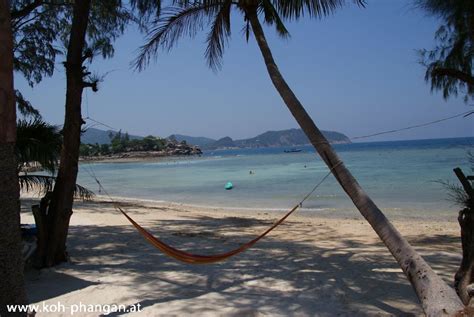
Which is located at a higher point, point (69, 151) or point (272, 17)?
point (272, 17)

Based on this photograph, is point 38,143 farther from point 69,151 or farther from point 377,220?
point 377,220

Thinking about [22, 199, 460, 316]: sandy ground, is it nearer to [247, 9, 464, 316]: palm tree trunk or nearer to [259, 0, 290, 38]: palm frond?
[247, 9, 464, 316]: palm tree trunk

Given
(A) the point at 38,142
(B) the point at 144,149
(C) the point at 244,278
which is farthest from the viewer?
Answer: (B) the point at 144,149

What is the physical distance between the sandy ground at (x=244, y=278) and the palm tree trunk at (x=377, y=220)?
552mm

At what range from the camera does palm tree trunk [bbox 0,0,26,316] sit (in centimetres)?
214

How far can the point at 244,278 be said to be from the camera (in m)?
4.29

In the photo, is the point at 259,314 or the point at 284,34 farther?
the point at 284,34

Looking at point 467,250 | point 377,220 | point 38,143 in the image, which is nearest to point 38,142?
point 38,143

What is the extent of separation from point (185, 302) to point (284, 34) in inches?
139

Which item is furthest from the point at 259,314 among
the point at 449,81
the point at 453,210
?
the point at 453,210

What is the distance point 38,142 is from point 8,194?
129 inches

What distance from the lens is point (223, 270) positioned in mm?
4605

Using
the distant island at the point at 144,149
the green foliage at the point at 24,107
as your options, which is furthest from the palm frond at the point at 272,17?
the distant island at the point at 144,149

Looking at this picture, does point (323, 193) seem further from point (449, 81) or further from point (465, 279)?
point (465, 279)
